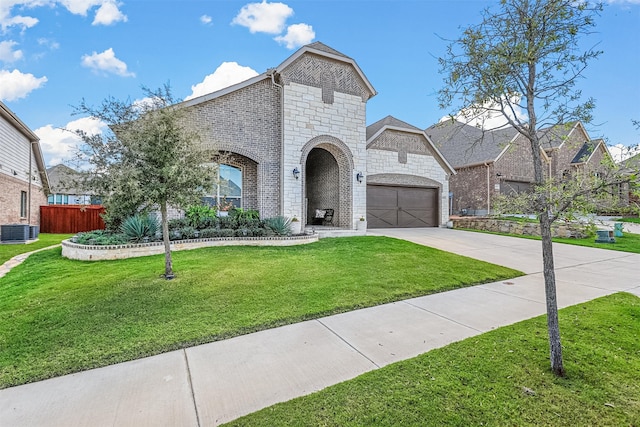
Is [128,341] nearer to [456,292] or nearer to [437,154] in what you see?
[456,292]

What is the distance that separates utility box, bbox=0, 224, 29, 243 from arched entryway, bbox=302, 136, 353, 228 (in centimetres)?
1195

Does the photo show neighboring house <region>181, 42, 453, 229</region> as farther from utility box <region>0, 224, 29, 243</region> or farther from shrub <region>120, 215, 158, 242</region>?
utility box <region>0, 224, 29, 243</region>

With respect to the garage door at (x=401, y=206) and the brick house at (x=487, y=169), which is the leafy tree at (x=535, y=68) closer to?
the garage door at (x=401, y=206)

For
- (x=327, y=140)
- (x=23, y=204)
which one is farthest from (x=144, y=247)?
(x=23, y=204)

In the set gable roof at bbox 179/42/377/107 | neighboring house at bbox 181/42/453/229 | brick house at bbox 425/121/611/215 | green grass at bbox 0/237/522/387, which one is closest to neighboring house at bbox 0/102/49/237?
green grass at bbox 0/237/522/387

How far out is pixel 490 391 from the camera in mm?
2490

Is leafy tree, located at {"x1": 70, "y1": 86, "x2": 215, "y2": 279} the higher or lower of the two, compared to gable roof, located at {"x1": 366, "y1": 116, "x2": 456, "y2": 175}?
lower

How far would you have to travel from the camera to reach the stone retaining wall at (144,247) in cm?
799

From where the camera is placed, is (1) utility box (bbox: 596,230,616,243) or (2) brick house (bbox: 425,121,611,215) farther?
(2) brick house (bbox: 425,121,611,215)

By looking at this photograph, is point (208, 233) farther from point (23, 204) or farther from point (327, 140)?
point (23, 204)

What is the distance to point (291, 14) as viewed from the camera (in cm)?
1195

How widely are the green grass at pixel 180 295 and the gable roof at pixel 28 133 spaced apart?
7.75 meters

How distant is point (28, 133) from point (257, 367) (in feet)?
68.5

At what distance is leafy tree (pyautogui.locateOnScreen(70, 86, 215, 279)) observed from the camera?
16.8 ft
